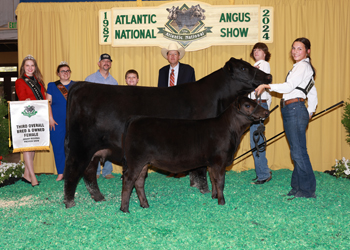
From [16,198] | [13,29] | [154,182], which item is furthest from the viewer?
[13,29]

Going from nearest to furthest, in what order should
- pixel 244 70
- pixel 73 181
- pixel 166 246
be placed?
pixel 166 246 < pixel 73 181 < pixel 244 70

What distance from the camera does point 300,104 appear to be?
13.9ft

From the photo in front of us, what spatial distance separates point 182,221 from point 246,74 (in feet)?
7.47

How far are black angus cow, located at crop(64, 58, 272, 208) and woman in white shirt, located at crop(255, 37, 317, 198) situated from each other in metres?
0.40

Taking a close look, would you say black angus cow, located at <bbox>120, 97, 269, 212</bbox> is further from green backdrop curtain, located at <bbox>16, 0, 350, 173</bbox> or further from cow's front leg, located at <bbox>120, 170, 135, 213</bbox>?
green backdrop curtain, located at <bbox>16, 0, 350, 173</bbox>

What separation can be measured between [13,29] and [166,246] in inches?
309

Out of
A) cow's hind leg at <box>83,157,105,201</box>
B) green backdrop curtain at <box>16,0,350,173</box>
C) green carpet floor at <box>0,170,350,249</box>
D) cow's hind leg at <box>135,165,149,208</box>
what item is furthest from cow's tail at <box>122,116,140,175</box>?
green backdrop curtain at <box>16,0,350,173</box>

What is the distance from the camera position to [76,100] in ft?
13.8

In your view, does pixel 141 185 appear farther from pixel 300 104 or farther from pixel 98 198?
pixel 300 104

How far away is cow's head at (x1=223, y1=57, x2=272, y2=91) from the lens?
14.7ft

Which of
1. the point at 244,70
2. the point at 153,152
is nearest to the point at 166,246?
the point at 153,152

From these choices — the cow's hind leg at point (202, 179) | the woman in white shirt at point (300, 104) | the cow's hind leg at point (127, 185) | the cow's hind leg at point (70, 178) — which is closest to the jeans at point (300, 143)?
the woman in white shirt at point (300, 104)

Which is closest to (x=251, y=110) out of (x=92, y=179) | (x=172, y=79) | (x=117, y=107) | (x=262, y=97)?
(x=262, y=97)

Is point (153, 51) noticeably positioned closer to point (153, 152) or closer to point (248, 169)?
point (248, 169)
